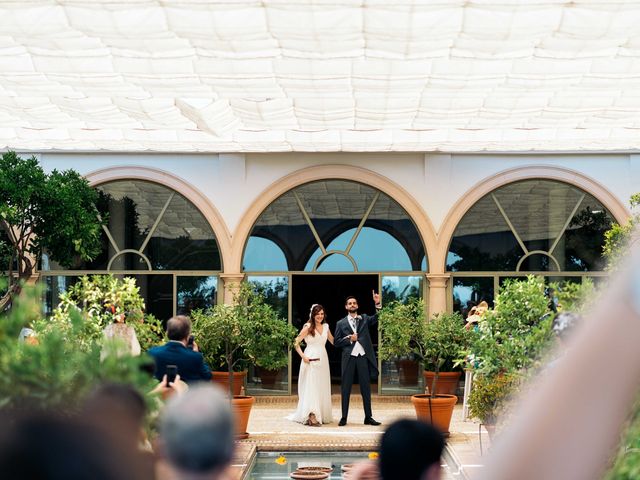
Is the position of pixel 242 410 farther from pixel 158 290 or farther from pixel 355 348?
pixel 158 290

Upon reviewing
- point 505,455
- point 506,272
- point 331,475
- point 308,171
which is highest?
point 308,171

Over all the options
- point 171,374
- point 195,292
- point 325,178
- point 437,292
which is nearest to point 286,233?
point 325,178

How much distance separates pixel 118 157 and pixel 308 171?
137 inches

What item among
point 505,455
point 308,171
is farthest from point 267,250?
point 505,455

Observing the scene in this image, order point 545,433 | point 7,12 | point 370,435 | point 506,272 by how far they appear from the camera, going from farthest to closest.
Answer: point 506,272 → point 370,435 → point 7,12 → point 545,433

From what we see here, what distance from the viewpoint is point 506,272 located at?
58.2ft

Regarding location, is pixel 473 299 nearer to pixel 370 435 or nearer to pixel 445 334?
pixel 445 334

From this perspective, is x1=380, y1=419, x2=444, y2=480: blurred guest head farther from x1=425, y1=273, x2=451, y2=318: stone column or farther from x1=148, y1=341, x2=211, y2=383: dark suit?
x1=425, y1=273, x2=451, y2=318: stone column

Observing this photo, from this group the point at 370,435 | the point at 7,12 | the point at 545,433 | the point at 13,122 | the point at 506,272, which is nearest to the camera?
the point at 545,433

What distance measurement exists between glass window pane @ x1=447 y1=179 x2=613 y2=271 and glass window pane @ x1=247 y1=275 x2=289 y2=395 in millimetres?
3089

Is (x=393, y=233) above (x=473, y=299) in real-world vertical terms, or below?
above

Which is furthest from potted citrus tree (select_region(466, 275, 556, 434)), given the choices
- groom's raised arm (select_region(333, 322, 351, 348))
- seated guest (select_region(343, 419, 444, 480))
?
seated guest (select_region(343, 419, 444, 480))

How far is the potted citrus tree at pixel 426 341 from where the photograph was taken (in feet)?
42.0

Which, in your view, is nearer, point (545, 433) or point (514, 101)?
point (545, 433)
